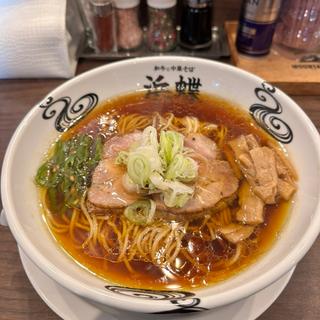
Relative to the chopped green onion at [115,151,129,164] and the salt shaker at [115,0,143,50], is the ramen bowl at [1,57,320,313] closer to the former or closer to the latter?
the chopped green onion at [115,151,129,164]

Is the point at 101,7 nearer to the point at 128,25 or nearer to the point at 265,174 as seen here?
the point at 128,25

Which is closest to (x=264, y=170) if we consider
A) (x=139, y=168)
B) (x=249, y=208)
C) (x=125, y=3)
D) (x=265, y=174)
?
(x=265, y=174)

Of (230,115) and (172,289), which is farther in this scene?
(230,115)

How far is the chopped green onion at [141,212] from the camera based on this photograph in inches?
43.0

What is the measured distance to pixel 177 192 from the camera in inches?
41.6

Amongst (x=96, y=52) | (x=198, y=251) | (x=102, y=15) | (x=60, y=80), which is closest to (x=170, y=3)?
(x=102, y=15)

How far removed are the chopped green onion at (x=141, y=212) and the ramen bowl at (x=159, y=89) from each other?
20cm

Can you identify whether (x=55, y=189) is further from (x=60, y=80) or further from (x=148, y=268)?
(x=60, y=80)

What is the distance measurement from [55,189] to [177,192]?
15.6 inches

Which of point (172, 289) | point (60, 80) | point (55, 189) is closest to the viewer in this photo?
point (172, 289)

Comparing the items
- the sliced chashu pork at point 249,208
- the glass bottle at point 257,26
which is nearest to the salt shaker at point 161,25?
the glass bottle at point 257,26

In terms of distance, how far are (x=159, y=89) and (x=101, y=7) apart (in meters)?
0.52

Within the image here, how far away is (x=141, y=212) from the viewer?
1.11m

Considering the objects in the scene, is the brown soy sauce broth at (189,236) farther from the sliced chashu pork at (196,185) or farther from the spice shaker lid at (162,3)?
the spice shaker lid at (162,3)
